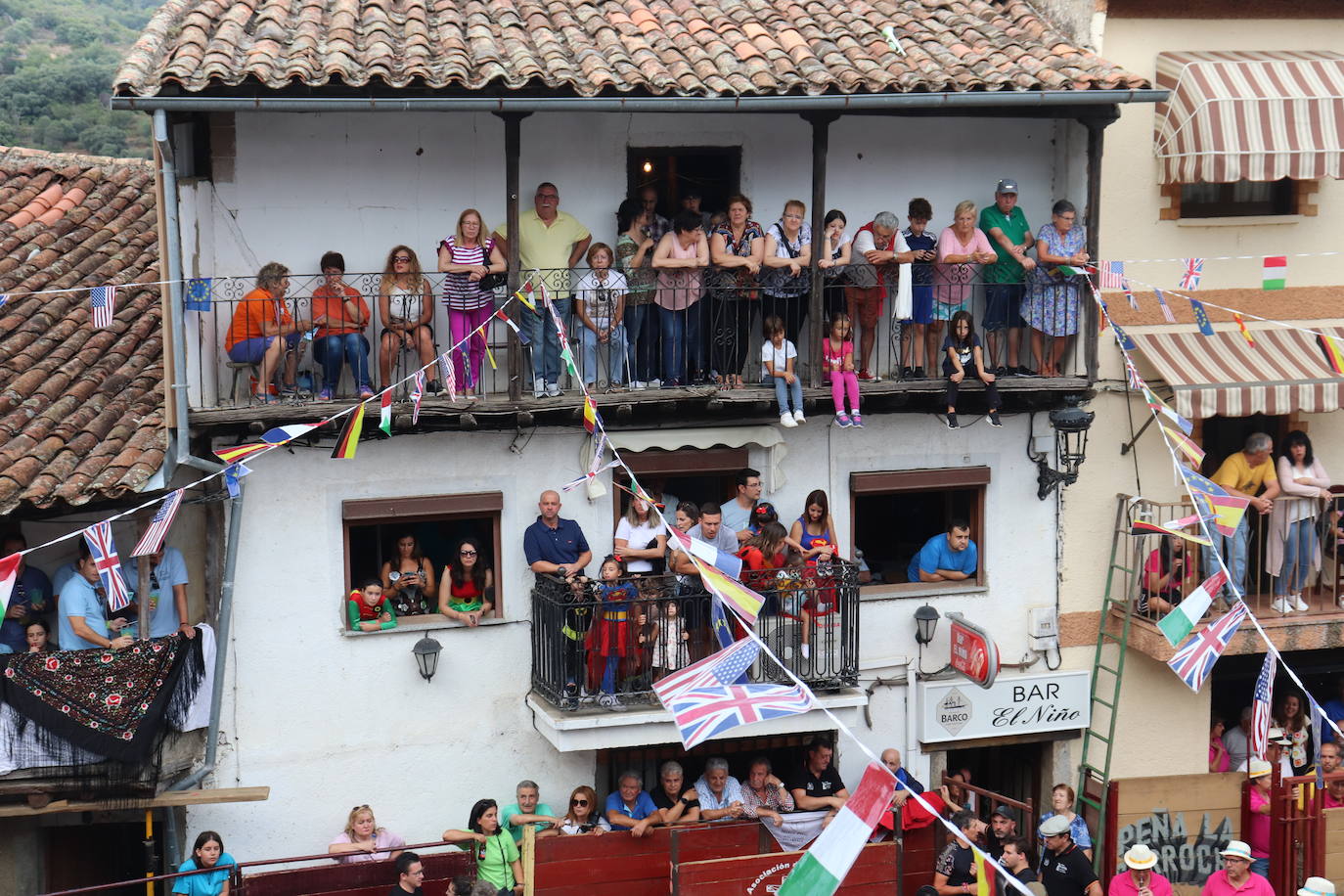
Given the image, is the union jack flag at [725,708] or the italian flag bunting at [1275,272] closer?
the union jack flag at [725,708]

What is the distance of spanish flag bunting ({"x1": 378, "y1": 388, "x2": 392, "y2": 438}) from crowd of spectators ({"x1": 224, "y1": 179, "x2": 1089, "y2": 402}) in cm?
38

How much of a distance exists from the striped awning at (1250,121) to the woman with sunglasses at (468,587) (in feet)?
23.4

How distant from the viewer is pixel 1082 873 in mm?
13734

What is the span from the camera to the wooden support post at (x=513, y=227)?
13.4 meters

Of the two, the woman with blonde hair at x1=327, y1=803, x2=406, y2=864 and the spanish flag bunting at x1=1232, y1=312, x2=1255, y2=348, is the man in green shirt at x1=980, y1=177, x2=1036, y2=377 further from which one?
the woman with blonde hair at x1=327, y1=803, x2=406, y2=864

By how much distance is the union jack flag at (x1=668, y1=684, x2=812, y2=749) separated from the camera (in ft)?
39.1

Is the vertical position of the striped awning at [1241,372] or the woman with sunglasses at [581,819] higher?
the striped awning at [1241,372]

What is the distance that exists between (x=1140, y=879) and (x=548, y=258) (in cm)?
699

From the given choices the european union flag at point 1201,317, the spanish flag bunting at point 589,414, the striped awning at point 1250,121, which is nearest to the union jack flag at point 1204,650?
the european union flag at point 1201,317

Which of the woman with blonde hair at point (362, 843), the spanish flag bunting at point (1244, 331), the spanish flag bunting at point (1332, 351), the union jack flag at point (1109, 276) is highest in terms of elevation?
the union jack flag at point (1109, 276)

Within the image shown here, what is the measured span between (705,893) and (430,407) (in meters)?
4.51

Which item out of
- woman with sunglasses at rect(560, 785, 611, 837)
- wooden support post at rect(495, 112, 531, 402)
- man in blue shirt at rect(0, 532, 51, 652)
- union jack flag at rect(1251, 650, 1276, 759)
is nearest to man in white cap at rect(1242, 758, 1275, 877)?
union jack flag at rect(1251, 650, 1276, 759)

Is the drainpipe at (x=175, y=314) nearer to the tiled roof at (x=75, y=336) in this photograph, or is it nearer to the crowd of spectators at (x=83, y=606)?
the tiled roof at (x=75, y=336)

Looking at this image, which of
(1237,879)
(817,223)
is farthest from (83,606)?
(1237,879)
